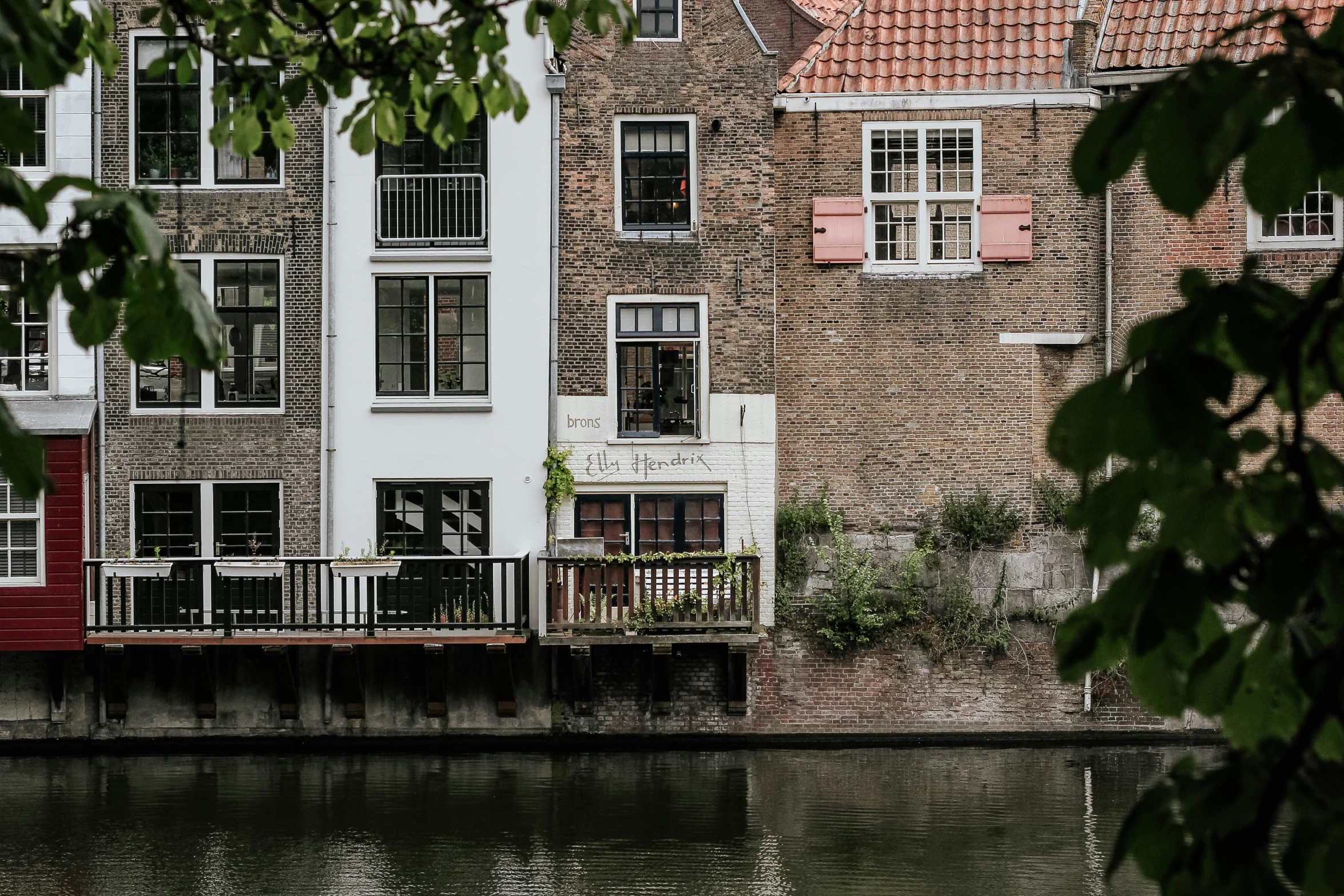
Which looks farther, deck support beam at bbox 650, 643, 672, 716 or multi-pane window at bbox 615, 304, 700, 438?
multi-pane window at bbox 615, 304, 700, 438

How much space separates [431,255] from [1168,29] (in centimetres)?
1021

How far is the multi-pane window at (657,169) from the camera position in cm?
1844

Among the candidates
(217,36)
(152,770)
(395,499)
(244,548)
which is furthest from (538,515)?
(217,36)

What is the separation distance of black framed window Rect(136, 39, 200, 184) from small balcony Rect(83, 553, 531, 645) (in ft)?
16.7

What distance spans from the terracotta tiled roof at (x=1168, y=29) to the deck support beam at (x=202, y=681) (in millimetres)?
14065

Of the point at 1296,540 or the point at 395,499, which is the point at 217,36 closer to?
the point at 1296,540

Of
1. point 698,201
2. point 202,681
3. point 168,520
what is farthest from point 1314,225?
point 202,681

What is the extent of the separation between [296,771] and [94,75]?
9.39 metres

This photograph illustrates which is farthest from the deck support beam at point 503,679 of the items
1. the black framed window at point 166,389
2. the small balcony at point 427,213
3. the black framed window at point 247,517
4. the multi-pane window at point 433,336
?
the small balcony at point 427,213

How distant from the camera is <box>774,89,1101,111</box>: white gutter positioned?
18.4m

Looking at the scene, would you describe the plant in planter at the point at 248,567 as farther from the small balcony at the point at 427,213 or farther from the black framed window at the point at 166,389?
the small balcony at the point at 427,213

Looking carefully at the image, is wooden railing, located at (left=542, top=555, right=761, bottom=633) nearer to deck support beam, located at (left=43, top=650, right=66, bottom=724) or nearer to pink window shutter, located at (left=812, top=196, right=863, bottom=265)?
pink window shutter, located at (left=812, top=196, right=863, bottom=265)

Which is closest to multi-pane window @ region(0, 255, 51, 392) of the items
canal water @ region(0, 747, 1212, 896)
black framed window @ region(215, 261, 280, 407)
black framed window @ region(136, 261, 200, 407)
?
black framed window @ region(136, 261, 200, 407)

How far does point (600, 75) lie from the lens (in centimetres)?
1830
